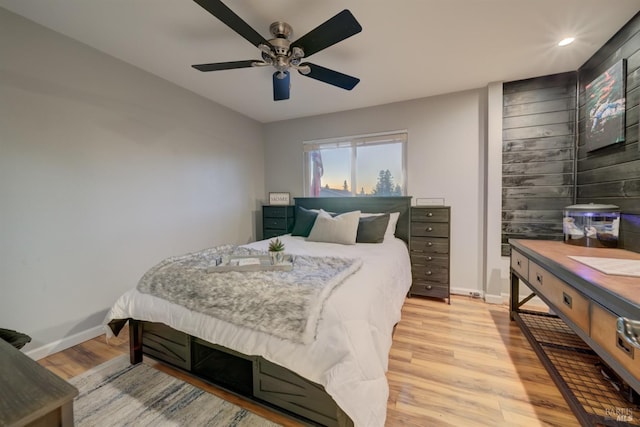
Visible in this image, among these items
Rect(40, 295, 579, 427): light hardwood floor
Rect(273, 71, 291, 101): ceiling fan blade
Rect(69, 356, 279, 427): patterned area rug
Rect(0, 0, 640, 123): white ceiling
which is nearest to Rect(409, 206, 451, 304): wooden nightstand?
Rect(40, 295, 579, 427): light hardwood floor

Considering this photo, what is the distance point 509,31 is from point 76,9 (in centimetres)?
320

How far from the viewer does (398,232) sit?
3.18 meters

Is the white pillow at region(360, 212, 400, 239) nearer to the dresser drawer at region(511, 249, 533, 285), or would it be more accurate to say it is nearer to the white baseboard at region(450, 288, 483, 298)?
the white baseboard at region(450, 288, 483, 298)

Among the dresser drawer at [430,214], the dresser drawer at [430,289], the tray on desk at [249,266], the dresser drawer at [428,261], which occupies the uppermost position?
the dresser drawer at [430,214]

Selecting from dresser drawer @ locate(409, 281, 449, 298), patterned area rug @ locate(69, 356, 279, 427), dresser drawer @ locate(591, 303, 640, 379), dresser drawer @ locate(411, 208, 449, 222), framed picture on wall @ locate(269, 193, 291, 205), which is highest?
framed picture on wall @ locate(269, 193, 291, 205)

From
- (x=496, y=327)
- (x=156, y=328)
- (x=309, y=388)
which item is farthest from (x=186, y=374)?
(x=496, y=327)

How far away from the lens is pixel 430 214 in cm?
296

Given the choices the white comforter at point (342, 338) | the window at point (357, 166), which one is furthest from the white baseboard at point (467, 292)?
the white comforter at point (342, 338)

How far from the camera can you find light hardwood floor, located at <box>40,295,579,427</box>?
Result: 54.8 inches

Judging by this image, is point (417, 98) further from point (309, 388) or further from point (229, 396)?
point (229, 396)

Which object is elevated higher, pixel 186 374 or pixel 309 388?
pixel 309 388

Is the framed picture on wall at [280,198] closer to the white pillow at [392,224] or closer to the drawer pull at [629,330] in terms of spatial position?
the white pillow at [392,224]

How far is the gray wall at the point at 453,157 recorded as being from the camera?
3.01 meters

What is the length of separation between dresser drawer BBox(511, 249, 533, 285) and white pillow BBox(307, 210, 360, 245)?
1478 millimetres
